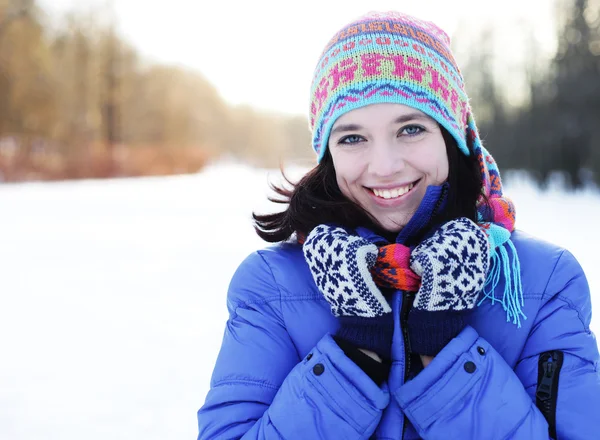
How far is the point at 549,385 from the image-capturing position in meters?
1.12

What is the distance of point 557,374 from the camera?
1.12 meters

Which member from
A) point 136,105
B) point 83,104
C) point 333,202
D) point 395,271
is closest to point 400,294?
point 395,271

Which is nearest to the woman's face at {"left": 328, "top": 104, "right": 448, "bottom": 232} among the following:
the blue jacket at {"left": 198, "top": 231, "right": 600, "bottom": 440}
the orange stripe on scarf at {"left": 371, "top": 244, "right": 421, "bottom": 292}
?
the orange stripe on scarf at {"left": 371, "top": 244, "right": 421, "bottom": 292}

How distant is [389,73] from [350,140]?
0.19m

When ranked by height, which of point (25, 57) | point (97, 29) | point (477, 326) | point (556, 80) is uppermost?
point (97, 29)

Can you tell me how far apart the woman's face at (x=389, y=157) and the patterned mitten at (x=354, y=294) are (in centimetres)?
21

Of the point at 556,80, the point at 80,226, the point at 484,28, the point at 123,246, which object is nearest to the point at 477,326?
the point at 123,246

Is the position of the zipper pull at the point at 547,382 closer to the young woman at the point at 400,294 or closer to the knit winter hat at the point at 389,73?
the young woman at the point at 400,294

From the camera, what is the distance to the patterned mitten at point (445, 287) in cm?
111

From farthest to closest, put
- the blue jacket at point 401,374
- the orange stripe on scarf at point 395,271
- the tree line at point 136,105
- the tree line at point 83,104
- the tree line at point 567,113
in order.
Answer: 1. the tree line at point 83,104
2. the tree line at point 136,105
3. the tree line at point 567,113
4. the orange stripe on scarf at point 395,271
5. the blue jacket at point 401,374

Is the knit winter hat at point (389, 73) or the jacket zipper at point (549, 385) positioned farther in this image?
the knit winter hat at point (389, 73)

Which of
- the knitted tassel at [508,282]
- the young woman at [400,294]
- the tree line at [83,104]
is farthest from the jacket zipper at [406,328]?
the tree line at [83,104]

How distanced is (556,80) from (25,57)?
731 inches

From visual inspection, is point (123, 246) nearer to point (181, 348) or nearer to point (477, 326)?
point (181, 348)
